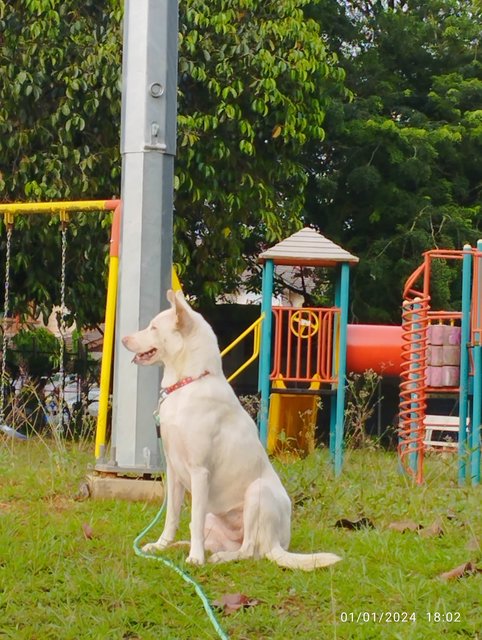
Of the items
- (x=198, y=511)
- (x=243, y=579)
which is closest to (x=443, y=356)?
(x=198, y=511)

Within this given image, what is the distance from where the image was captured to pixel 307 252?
11383 millimetres

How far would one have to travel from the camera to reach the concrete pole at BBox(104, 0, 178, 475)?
685cm

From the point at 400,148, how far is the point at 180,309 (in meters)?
13.6

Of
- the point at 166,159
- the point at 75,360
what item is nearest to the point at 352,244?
the point at 75,360

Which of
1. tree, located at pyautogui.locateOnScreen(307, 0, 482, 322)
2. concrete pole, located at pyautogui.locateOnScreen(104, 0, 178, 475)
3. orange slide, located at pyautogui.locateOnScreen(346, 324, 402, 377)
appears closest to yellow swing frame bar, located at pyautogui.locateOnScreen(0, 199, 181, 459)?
concrete pole, located at pyautogui.locateOnScreen(104, 0, 178, 475)

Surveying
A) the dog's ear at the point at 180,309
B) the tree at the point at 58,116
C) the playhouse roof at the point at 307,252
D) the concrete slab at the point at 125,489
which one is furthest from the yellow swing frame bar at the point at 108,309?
the tree at the point at 58,116

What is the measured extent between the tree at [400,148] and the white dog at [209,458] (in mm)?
12453

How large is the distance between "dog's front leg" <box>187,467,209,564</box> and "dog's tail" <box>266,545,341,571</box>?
1.06 ft

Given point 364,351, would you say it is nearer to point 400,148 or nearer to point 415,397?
point 415,397

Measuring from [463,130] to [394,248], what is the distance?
7.87 ft

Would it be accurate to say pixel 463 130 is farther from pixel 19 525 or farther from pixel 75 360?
pixel 19 525

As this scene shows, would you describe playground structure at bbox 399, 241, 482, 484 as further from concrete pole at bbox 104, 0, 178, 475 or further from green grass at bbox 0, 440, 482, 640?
concrete pole at bbox 104, 0, 178, 475

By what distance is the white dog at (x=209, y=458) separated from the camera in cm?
500

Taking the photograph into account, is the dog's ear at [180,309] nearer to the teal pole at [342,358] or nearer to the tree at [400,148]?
the teal pole at [342,358]
